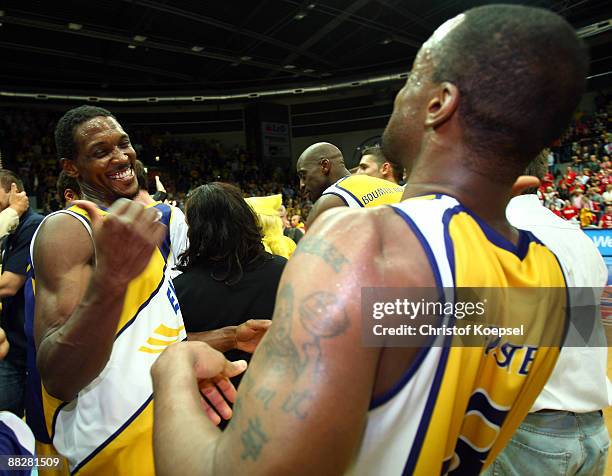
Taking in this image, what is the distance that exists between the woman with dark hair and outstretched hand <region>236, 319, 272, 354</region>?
263mm

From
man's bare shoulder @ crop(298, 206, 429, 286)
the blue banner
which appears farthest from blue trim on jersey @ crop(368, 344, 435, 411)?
the blue banner

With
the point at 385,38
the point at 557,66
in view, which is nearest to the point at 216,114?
the point at 385,38

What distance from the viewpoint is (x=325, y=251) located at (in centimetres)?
67

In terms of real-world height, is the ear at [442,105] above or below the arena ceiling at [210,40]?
below

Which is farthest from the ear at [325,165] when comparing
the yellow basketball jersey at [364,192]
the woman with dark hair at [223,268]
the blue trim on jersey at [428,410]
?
the blue trim on jersey at [428,410]

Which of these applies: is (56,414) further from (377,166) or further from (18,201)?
(377,166)

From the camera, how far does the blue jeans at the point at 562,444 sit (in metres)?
1.51

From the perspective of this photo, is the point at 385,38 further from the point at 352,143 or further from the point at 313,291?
the point at 313,291

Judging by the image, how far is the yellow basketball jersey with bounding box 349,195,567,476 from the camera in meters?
0.70

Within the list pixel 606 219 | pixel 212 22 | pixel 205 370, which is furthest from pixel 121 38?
pixel 205 370

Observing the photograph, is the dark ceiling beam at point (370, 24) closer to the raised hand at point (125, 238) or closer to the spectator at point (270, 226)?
the spectator at point (270, 226)

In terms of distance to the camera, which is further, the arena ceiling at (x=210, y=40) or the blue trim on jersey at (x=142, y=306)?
the arena ceiling at (x=210, y=40)

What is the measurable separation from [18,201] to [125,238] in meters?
2.33

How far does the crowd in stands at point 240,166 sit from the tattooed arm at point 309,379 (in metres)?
7.59
